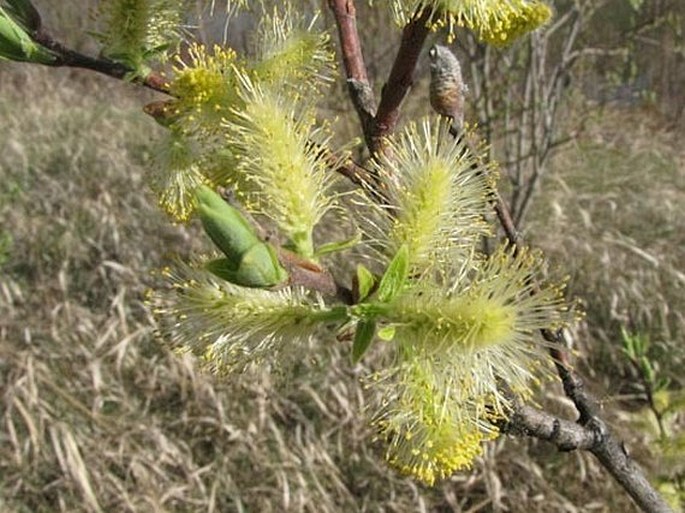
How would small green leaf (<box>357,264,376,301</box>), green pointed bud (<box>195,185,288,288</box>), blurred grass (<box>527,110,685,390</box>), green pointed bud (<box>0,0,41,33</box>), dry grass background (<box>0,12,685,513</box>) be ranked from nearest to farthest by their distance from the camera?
green pointed bud (<box>195,185,288,288</box>)
small green leaf (<box>357,264,376,301</box>)
green pointed bud (<box>0,0,41,33</box>)
dry grass background (<box>0,12,685,513</box>)
blurred grass (<box>527,110,685,390</box>)

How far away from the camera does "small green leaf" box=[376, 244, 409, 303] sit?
0.54 meters

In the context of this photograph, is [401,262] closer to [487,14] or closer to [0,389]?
[487,14]

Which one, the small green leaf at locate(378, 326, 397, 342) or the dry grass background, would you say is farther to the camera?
the dry grass background

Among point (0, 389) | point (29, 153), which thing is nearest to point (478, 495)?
point (0, 389)

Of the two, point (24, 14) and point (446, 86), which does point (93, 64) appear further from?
point (446, 86)

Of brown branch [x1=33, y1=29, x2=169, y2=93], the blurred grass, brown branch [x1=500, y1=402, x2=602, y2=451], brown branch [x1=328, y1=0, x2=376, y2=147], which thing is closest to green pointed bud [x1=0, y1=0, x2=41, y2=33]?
brown branch [x1=33, y1=29, x2=169, y2=93]

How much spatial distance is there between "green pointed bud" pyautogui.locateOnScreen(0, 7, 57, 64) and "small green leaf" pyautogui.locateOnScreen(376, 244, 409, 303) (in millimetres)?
293

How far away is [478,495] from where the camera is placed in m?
2.64

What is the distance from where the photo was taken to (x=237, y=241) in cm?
44

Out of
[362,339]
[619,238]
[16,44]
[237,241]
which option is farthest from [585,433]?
[619,238]

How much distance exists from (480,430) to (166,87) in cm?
33

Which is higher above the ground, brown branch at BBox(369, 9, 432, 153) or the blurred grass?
brown branch at BBox(369, 9, 432, 153)

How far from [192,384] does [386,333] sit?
246 cm

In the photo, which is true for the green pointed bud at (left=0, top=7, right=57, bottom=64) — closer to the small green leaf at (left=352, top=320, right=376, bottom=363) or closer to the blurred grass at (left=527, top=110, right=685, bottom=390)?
the small green leaf at (left=352, top=320, right=376, bottom=363)
